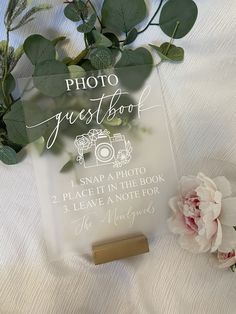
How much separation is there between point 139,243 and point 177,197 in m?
0.08

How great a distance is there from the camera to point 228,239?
585 millimetres

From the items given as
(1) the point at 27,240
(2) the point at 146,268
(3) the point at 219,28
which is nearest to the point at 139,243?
(2) the point at 146,268

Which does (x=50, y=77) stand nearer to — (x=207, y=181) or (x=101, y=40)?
(x=101, y=40)

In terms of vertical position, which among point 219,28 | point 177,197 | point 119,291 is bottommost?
point 119,291

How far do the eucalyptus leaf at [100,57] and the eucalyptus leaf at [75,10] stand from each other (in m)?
0.05

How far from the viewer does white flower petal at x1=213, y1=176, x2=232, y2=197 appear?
59 cm

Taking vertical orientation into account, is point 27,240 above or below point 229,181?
below

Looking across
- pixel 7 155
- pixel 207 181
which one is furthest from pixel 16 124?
pixel 207 181

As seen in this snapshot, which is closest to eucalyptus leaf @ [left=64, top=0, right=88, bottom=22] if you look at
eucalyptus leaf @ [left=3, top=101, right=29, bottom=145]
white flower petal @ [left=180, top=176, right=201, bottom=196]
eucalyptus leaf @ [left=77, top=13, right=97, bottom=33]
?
eucalyptus leaf @ [left=77, top=13, right=97, bottom=33]

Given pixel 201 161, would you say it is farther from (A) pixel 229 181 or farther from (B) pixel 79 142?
(B) pixel 79 142

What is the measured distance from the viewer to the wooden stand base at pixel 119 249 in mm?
593

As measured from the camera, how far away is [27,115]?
562 millimetres

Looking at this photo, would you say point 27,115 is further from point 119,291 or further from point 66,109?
point 119,291

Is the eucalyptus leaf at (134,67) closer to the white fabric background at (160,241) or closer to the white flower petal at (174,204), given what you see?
the white fabric background at (160,241)
